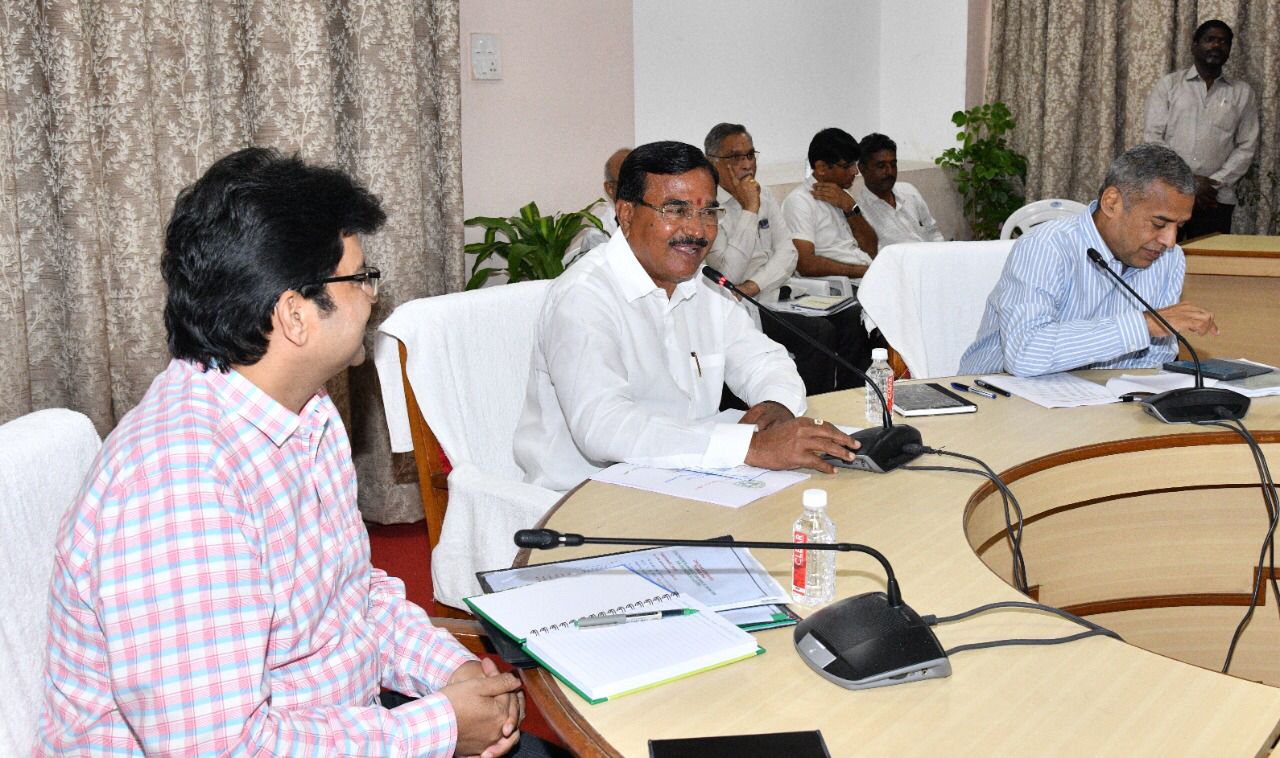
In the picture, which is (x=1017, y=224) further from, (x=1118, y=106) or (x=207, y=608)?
(x=207, y=608)

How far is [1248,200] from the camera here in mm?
6258

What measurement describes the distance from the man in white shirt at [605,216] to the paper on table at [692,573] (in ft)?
7.53

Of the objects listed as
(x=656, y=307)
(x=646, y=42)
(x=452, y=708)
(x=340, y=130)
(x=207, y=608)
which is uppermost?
(x=646, y=42)

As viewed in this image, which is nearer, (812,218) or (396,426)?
(396,426)

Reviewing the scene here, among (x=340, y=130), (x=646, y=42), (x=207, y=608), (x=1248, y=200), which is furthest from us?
(x=1248, y=200)

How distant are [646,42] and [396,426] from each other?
3219 millimetres

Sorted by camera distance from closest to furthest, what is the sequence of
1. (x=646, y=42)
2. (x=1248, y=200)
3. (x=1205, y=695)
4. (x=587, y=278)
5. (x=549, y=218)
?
(x=1205, y=695) < (x=587, y=278) < (x=549, y=218) < (x=646, y=42) < (x=1248, y=200)

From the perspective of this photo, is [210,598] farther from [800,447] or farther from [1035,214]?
[1035,214]

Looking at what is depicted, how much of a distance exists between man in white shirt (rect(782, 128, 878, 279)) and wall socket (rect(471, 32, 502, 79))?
66.7 inches

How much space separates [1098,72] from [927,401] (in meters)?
4.72

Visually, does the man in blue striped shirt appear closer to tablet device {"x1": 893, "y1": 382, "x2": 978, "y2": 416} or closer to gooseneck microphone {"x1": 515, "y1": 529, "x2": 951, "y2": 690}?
tablet device {"x1": 893, "y1": 382, "x2": 978, "y2": 416}

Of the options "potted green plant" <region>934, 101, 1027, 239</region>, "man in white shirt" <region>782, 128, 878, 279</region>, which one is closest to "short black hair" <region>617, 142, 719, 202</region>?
"man in white shirt" <region>782, 128, 878, 279</region>

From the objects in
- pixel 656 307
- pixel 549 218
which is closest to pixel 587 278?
pixel 656 307

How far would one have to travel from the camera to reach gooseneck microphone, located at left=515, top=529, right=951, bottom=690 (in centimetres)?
128
